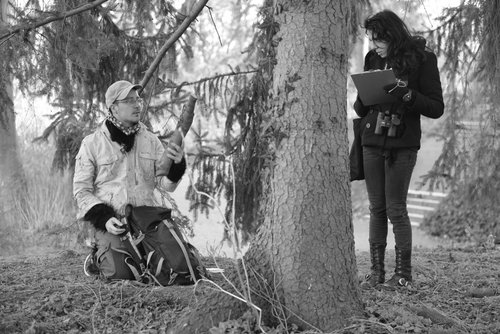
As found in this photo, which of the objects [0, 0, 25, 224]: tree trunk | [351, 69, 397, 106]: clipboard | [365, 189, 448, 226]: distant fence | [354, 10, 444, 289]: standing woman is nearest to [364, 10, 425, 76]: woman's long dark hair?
[354, 10, 444, 289]: standing woman

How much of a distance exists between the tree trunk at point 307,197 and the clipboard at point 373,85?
607mm

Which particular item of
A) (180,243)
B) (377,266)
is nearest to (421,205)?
(377,266)

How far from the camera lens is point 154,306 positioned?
3625 millimetres

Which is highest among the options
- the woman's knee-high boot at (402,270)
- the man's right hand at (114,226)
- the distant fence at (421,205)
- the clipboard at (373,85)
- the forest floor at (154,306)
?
the clipboard at (373,85)

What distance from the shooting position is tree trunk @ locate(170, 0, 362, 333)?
3195 millimetres

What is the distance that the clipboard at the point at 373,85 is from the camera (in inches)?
154

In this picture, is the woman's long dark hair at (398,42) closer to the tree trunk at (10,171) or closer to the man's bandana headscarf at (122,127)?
the man's bandana headscarf at (122,127)

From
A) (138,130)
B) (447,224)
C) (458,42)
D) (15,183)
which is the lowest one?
(447,224)

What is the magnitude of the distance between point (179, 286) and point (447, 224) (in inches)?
382

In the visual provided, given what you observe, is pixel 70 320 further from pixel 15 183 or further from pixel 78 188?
pixel 15 183

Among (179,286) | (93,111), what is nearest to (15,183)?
(93,111)

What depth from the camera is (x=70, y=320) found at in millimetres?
3467

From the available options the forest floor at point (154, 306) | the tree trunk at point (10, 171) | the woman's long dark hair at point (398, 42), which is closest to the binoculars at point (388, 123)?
the woman's long dark hair at point (398, 42)

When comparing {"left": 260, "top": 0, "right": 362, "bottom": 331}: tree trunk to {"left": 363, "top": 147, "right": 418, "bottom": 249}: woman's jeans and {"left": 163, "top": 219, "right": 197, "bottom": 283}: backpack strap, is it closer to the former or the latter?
{"left": 363, "top": 147, "right": 418, "bottom": 249}: woman's jeans
